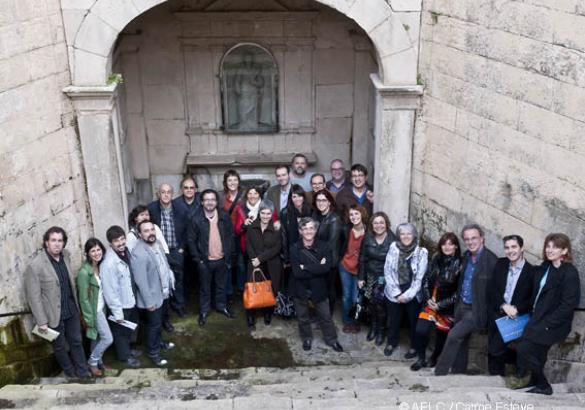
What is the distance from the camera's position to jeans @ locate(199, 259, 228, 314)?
295 inches

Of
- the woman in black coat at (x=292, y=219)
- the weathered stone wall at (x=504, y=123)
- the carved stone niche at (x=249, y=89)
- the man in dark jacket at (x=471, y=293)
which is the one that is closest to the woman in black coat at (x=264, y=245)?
the woman in black coat at (x=292, y=219)

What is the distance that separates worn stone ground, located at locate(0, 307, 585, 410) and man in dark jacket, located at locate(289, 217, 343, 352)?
0.64 feet

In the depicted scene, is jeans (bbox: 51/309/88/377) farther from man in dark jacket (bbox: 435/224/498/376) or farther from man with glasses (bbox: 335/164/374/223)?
man in dark jacket (bbox: 435/224/498/376)

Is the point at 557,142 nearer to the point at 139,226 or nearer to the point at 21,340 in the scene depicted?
the point at 139,226

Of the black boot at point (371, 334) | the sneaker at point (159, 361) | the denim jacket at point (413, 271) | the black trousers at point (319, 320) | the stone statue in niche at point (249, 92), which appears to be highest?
the stone statue in niche at point (249, 92)

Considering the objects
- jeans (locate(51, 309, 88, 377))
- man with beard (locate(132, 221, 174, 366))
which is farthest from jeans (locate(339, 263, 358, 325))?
jeans (locate(51, 309, 88, 377))

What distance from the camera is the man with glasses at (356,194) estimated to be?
758cm

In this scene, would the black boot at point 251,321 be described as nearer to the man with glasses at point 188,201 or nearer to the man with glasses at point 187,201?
the man with glasses at point 187,201

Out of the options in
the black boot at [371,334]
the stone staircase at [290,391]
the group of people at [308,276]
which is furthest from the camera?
the black boot at [371,334]

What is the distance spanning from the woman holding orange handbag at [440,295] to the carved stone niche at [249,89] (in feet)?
11.3

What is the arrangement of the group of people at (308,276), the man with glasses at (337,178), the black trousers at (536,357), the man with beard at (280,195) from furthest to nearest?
the man with glasses at (337,178) < the man with beard at (280,195) < the group of people at (308,276) < the black trousers at (536,357)

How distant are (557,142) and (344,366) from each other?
2947mm

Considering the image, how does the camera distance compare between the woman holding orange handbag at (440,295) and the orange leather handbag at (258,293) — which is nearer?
the woman holding orange handbag at (440,295)

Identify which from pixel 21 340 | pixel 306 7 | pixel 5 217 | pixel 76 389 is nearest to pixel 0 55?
pixel 5 217
